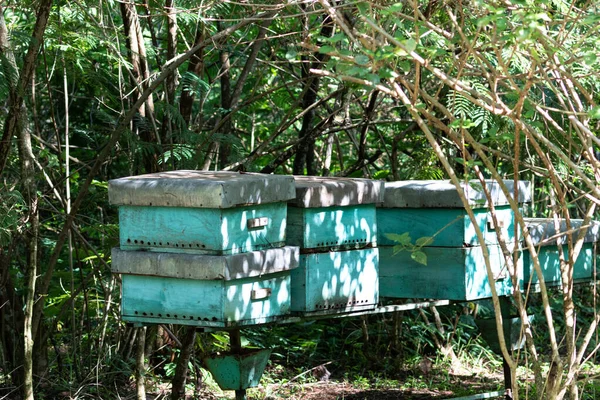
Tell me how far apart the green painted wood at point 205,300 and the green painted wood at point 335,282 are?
8 centimetres

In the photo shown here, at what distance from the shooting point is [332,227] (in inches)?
162

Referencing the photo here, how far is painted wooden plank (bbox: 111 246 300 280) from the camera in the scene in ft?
11.8

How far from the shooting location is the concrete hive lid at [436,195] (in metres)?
4.62

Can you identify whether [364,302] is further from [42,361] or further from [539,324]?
[539,324]

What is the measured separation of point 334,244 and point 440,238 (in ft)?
2.65

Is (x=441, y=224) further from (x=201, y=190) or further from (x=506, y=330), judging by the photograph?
(x=201, y=190)

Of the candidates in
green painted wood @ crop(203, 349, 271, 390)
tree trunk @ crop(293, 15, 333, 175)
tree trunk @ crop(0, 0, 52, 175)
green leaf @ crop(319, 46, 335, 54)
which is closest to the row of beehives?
green painted wood @ crop(203, 349, 271, 390)

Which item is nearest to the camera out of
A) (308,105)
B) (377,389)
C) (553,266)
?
(553,266)

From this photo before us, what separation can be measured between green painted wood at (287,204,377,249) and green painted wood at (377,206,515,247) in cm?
29

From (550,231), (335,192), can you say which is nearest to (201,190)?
(335,192)

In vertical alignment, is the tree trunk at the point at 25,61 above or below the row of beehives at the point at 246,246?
above

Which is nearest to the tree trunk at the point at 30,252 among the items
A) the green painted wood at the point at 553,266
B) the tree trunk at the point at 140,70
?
the tree trunk at the point at 140,70

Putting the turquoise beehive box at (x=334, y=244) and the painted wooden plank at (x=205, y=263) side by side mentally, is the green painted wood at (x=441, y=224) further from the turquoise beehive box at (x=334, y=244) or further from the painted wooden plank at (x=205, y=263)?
the painted wooden plank at (x=205, y=263)

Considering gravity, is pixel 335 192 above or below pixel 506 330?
above
